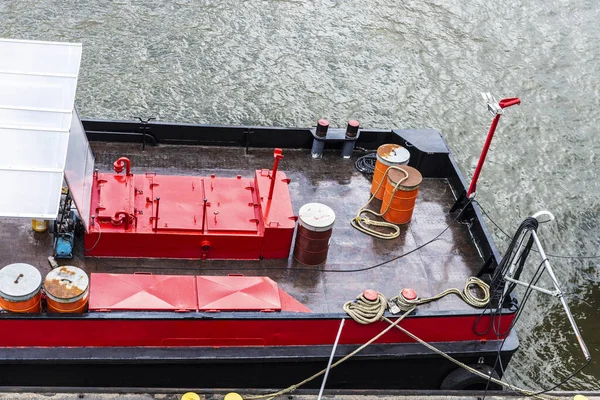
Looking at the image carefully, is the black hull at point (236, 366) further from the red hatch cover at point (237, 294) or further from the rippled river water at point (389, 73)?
the rippled river water at point (389, 73)

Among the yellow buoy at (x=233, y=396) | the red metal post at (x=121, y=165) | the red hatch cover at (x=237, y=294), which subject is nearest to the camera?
the yellow buoy at (x=233, y=396)

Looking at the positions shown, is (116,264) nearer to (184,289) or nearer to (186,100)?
(184,289)

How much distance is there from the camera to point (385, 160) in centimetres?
922

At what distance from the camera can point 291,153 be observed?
1012 cm

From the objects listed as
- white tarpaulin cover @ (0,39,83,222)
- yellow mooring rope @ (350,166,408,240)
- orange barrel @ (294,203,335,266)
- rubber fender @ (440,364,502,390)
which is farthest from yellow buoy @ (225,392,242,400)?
yellow mooring rope @ (350,166,408,240)

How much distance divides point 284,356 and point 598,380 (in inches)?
218

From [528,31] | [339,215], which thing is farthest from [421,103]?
[339,215]

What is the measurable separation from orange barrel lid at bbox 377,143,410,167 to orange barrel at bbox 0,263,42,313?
4458mm

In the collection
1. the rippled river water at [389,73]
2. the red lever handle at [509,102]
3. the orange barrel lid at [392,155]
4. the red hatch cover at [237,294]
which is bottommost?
the rippled river water at [389,73]

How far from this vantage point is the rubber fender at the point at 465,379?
8242mm

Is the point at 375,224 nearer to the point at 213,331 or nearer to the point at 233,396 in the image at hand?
the point at 213,331

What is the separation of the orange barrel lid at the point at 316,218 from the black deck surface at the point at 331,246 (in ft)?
2.06

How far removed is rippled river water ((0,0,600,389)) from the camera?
14000 millimetres

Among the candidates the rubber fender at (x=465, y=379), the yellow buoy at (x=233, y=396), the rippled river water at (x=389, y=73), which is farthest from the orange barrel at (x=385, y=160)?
the rippled river water at (x=389, y=73)
